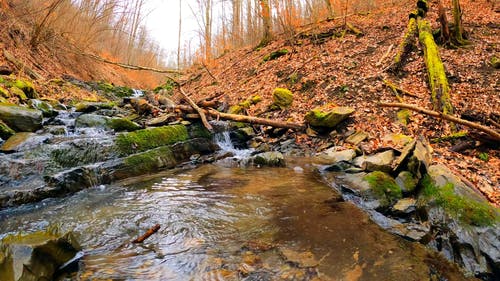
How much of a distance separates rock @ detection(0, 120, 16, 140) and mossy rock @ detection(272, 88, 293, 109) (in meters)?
6.96

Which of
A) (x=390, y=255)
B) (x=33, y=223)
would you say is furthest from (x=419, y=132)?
(x=33, y=223)

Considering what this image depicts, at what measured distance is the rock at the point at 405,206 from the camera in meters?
4.08

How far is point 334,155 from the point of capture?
697 cm

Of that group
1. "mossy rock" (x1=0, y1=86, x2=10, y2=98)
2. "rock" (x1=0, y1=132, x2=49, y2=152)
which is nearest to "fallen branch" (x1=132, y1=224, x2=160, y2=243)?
"rock" (x1=0, y1=132, x2=49, y2=152)

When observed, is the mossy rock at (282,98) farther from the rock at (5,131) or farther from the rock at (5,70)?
the rock at (5,70)

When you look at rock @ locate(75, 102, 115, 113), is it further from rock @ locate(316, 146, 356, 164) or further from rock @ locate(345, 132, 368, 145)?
rock @ locate(345, 132, 368, 145)

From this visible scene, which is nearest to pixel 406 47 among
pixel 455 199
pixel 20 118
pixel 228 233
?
pixel 455 199

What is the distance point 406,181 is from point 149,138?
5492 millimetres

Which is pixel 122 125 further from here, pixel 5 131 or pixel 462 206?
pixel 462 206

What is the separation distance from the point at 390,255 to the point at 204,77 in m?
15.7

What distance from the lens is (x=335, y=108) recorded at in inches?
324

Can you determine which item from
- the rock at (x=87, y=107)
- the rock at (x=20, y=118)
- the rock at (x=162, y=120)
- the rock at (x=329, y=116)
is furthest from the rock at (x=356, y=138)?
the rock at (x=87, y=107)

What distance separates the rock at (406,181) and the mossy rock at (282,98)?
5.39 meters

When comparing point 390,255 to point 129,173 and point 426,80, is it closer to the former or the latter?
point 129,173
